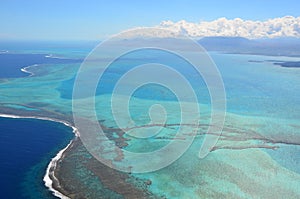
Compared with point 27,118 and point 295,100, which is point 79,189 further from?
point 295,100

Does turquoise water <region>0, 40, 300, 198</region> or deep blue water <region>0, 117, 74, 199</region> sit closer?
deep blue water <region>0, 117, 74, 199</region>

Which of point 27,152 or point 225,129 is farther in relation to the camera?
point 225,129

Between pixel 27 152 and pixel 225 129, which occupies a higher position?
pixel 27 152

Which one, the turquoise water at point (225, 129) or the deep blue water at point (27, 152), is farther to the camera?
the turquoise water at point (225, 129)
